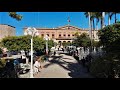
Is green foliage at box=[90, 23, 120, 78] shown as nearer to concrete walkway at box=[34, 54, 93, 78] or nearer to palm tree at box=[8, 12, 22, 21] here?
concrete walkway at box=[34, 54, 93, 78]

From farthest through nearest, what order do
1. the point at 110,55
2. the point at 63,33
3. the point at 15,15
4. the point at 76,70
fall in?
the point at 63,33 < the point at 76,70 < the point at 110,55 < the point at 15,15

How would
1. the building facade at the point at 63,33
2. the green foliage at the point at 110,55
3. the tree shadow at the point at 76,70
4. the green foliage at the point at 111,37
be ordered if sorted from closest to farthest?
the green foliage at the point at 110,55, the green foliage at the point at 111,37, the tree shadow at the point at 76,70, the building facade at the point at 63,33

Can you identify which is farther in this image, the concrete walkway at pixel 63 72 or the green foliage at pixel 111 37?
the concrete walkway at pixel 63 72

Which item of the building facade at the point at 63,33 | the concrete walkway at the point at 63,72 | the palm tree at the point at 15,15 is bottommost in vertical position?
the concrete walkway at the point at 63,72

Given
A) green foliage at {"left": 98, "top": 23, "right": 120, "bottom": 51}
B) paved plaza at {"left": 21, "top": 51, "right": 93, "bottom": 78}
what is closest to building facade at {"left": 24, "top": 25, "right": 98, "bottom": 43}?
paved plaza at {"left": 21, "top": 51, "right": 93, "bottom": 78}

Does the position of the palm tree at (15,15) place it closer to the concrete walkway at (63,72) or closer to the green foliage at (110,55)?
the green foliage at (110,55)

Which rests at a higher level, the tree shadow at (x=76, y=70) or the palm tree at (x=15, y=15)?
the palm tree at (x=15, y=15)

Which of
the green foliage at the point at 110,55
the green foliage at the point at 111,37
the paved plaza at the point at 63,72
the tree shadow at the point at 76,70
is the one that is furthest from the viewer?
the tree shadow at the point at 76,70

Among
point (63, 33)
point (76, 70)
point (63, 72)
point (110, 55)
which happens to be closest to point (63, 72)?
point (63, 72)

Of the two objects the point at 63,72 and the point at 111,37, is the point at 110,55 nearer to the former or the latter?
the point at 111,37

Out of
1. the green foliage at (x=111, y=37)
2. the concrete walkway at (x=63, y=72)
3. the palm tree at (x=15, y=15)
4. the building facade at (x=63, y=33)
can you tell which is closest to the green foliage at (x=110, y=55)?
the green foliage at (x=111, y=37)

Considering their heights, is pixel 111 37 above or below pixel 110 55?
above
